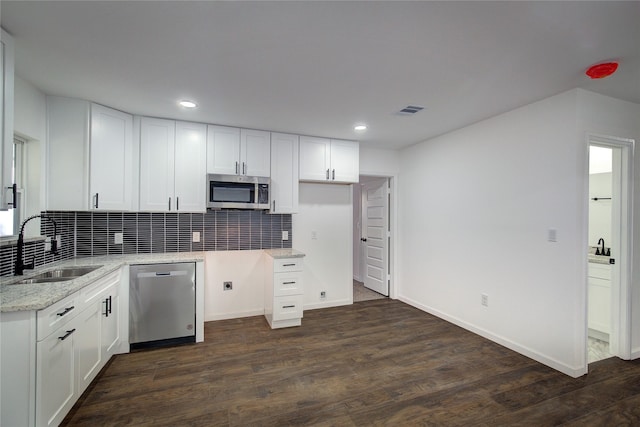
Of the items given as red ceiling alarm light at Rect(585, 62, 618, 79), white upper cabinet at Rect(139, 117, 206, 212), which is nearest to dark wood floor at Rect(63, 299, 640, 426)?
white upper cabinet at Rect(139, 117, 206, 212)

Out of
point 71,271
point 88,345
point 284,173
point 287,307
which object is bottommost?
point 287,307

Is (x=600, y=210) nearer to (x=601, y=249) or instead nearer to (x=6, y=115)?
(x=601, y=249)

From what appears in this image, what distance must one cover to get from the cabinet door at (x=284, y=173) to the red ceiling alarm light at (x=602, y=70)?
2.97 metres

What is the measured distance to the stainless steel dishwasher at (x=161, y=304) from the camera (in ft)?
9.59

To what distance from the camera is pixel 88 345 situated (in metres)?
2.19

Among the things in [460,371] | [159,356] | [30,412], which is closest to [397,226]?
[460,371]

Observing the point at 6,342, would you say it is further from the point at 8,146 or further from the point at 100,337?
the point at 8,146

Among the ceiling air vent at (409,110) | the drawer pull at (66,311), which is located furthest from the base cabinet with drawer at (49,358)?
the ceiling air vent at (409,110)

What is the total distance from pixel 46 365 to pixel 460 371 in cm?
307

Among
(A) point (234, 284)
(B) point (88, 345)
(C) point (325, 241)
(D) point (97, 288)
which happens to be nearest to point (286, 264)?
(A) point (234, 284)

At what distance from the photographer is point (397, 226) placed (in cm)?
483

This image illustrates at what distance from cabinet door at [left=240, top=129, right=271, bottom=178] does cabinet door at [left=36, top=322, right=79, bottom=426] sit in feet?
7.64

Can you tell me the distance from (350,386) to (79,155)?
335cm

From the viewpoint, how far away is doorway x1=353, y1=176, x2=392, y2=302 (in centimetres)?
493
